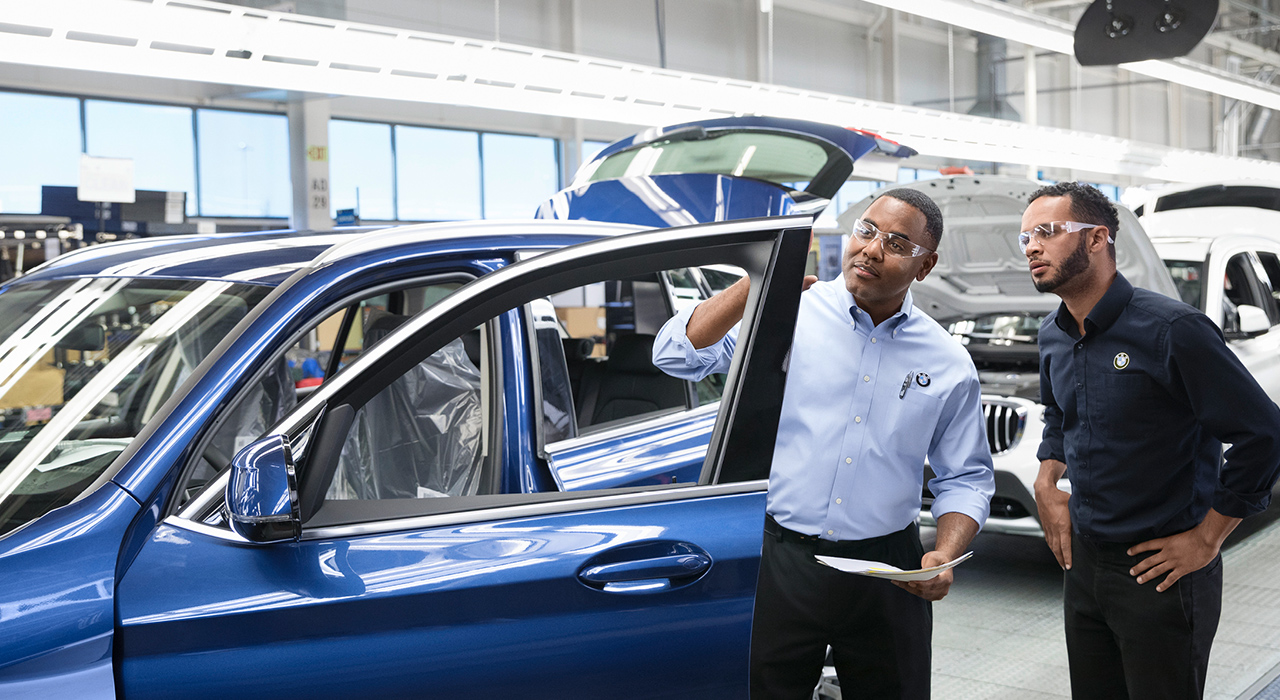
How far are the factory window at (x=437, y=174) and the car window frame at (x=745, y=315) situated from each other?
1403 centimetres

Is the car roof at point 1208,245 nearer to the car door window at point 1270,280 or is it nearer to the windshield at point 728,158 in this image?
the car door window at point 1270,280

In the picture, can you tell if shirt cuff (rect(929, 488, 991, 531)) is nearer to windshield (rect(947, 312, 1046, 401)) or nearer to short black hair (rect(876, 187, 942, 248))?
short black hair (rect(876, 187, 942, 248))

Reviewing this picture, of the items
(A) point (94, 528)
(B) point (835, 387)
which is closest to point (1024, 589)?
(B) point (835, 387)

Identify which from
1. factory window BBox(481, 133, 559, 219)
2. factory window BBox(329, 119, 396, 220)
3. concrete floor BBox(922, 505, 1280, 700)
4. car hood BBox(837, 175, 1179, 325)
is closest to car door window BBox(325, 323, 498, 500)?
concrete floor BBox(922, 505, 1280, 700)

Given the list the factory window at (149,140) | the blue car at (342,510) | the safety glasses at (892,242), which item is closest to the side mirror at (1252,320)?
the safety glasses at (892,242)

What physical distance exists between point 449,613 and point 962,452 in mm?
1069

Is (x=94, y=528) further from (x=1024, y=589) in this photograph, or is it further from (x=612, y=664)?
(x=1024, y=589)

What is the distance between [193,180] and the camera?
1317cm

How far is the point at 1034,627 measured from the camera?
14.0ft

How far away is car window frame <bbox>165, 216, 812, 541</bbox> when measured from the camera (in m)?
1.62

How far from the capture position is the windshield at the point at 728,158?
4309 mm

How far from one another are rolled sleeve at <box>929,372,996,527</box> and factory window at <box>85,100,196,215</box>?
12009 mm

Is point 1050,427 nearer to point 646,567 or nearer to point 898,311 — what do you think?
point 898,311

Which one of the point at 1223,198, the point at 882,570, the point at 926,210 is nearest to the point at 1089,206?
the point at 926,210
